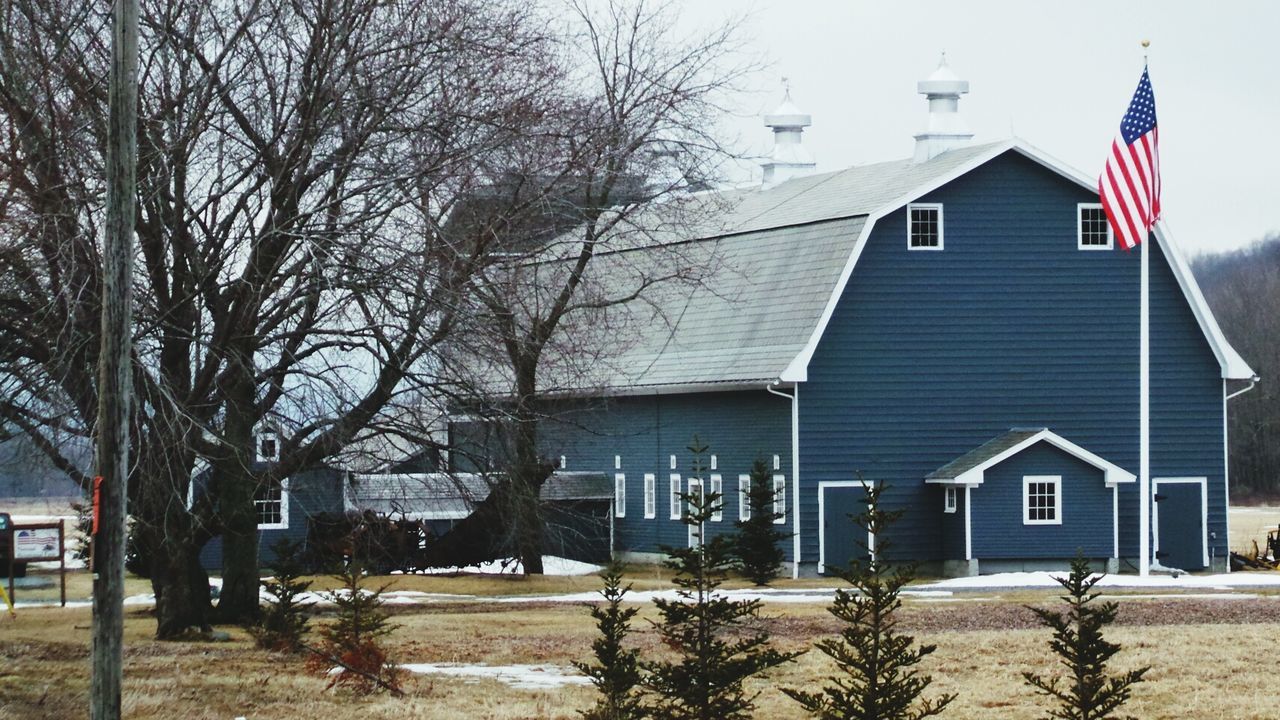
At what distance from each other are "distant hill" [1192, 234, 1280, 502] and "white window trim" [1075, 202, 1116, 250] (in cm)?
5946

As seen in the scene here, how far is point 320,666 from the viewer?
19062 mm

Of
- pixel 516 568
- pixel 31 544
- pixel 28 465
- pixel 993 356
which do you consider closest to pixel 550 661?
pixel 28 465

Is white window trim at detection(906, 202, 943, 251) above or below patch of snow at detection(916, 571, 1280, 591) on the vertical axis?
above

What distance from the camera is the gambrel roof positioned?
37594mm

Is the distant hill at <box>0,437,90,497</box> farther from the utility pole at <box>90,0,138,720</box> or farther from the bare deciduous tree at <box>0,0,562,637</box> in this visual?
the utility pole at <box>90,0,138,720</box>

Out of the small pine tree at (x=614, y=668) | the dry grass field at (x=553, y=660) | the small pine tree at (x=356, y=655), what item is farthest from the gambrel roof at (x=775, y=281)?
the small pine tree at (x=614, y=668)

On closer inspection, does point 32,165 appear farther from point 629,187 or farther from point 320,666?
point 629,187

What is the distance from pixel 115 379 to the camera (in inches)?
544

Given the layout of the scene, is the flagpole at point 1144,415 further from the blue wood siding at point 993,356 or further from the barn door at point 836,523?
the barn door at point 836,523

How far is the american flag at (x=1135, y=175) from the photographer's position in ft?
116

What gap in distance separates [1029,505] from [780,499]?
5007mm

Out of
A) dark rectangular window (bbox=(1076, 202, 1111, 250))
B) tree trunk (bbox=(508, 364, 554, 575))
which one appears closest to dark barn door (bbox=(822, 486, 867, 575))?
dark rectangular window (bbox=(1076, 202, 1111, 250))

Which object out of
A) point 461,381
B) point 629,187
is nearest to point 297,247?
point 461,381

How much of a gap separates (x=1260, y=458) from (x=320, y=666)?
91.3m
